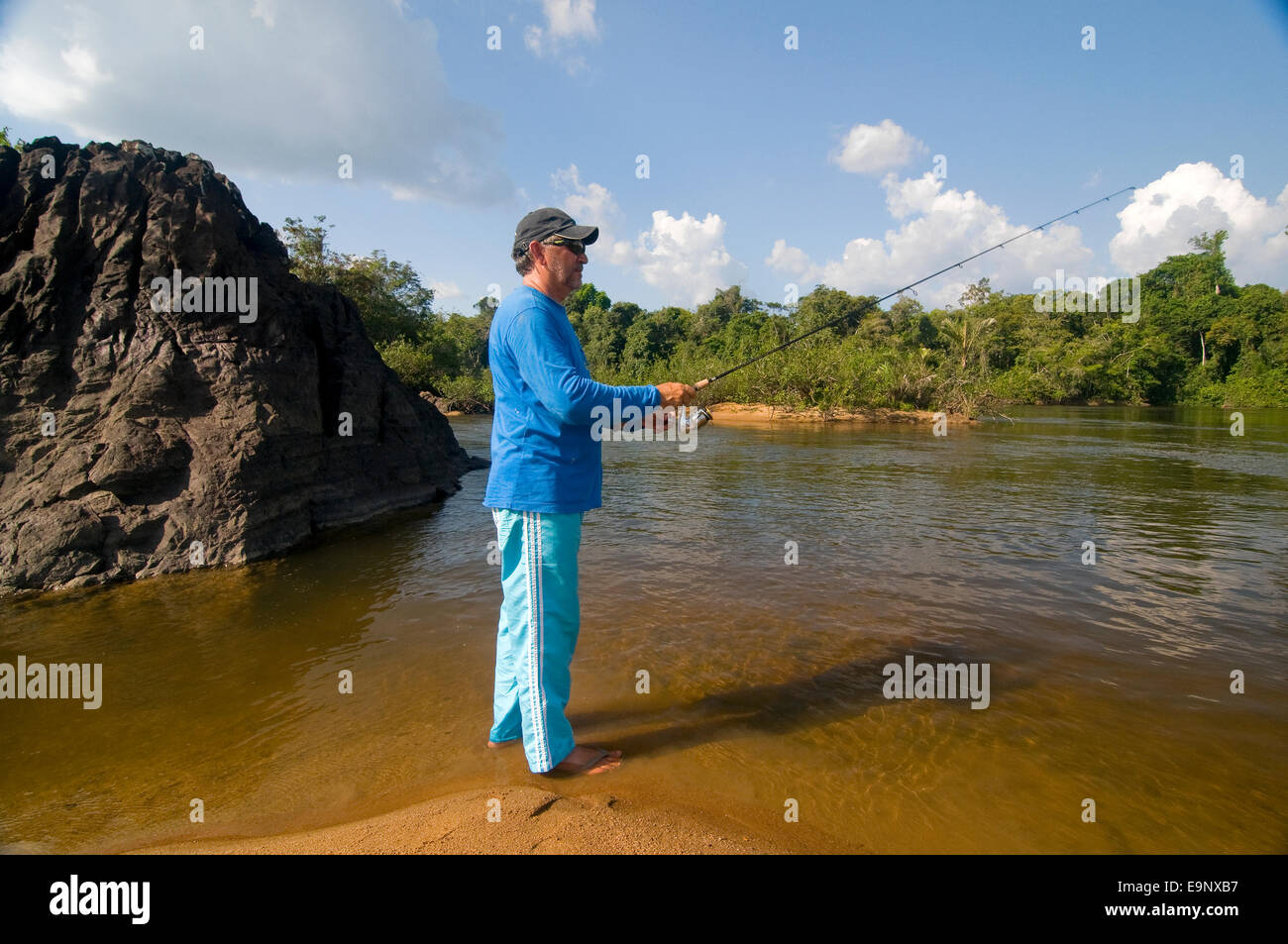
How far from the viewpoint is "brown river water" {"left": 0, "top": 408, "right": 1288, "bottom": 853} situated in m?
2.70

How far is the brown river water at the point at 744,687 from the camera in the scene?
8.84 ft

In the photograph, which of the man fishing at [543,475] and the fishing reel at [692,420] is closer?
the man fishing at [543,475]

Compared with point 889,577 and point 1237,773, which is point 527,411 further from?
point 889,577

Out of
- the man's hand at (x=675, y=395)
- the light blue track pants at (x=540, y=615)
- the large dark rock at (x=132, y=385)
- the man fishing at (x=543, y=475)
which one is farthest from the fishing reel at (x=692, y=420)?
the large dark rock at (x=132, y=385)

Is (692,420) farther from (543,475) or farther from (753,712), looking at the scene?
(753,712)

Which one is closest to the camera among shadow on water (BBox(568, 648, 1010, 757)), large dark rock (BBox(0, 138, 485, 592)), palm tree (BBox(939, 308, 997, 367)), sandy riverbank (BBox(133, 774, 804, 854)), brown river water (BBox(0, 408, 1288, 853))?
sandy riverbank (BBox(133, 774, 804, 854))

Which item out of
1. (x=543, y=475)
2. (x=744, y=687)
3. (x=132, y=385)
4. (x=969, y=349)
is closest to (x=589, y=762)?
(x=744, y=687)

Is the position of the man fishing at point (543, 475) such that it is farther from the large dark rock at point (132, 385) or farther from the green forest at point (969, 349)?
the green forest at point (969, 349)

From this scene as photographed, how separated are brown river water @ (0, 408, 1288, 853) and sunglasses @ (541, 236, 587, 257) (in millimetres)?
2496

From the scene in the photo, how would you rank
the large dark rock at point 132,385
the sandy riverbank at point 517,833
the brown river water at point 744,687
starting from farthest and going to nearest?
the large dark rock at point 132,385, the brown river water at point 744,687, the sandy riverbank at point 517,833

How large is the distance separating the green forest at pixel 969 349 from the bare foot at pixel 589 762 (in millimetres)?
30058

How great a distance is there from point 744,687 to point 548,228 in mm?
2868

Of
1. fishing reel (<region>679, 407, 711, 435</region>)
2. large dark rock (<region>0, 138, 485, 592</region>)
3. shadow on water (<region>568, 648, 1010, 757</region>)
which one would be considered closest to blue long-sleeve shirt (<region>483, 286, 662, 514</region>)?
fishing reel (<region>679, 407, 711, 435</region>)

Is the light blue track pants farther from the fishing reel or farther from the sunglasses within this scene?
the sunglasses
